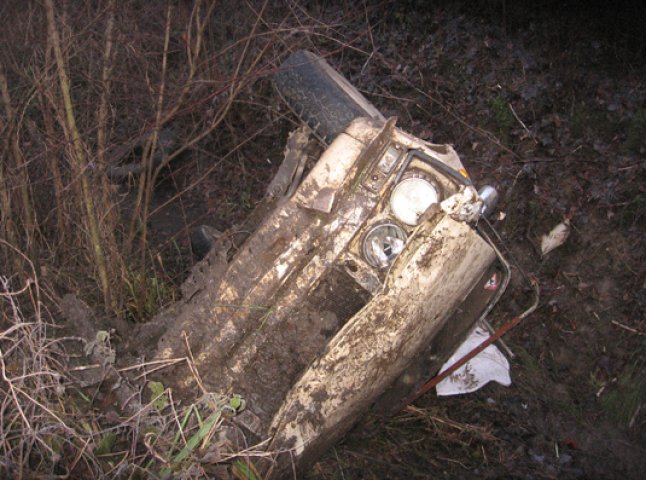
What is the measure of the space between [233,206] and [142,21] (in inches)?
67.7

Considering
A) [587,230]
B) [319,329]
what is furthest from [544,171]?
[319,329]

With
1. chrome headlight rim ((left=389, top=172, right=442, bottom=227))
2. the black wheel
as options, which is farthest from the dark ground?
chrome headlight rim ((left=389, top=172, right=442, bottom=227))

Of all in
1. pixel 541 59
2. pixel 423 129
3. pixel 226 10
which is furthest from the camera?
pixel 226 10

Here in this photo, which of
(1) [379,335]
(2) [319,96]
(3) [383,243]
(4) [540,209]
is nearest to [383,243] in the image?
(3) [383,243]

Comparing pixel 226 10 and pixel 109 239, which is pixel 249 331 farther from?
pixel 226 10

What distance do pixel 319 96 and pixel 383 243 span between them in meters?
1.18

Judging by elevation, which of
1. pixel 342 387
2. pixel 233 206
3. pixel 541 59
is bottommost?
pixel 233 206

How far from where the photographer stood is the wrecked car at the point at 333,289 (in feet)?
7.55

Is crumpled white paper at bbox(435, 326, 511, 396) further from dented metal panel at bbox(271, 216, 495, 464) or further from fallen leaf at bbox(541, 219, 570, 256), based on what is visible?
dented metal panel at bbox(271, 216, 495, 464)

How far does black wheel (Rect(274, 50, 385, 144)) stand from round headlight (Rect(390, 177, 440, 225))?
0.71 meters

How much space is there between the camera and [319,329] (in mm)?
2406

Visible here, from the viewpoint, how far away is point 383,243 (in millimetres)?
2357

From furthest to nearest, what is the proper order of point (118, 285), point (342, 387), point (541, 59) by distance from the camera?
point (541, 59) → point (118, 285) → point (342, 387)

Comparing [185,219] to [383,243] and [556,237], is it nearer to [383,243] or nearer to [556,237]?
[383,243]
